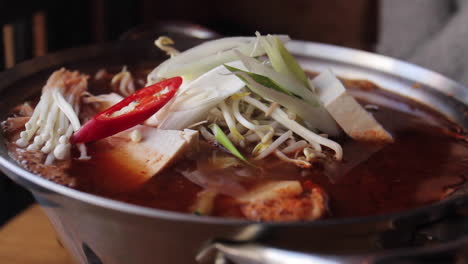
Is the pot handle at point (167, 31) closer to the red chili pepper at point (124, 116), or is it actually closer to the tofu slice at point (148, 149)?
the red chili pepper at point (124, 116)

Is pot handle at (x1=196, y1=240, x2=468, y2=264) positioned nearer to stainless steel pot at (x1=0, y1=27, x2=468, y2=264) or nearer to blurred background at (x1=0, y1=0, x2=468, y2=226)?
stainless steel pot at (x1=0, y1=27, x2=468, y2=264)

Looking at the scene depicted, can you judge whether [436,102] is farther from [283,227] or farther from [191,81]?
[283,227]

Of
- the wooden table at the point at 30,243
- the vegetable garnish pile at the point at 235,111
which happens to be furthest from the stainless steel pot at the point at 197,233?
the wooden table at the point at 30,243

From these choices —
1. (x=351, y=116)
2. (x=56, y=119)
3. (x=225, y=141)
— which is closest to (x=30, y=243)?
(x=56, y=119)

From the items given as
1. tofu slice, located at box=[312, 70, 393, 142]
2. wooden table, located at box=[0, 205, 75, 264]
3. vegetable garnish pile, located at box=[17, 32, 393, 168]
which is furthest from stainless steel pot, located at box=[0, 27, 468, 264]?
tofu slice, located at box=[312, 70, 393, 142]

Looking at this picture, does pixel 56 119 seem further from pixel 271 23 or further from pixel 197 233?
pixel 271 23

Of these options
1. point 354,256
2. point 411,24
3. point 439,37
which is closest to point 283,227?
point 354,256
